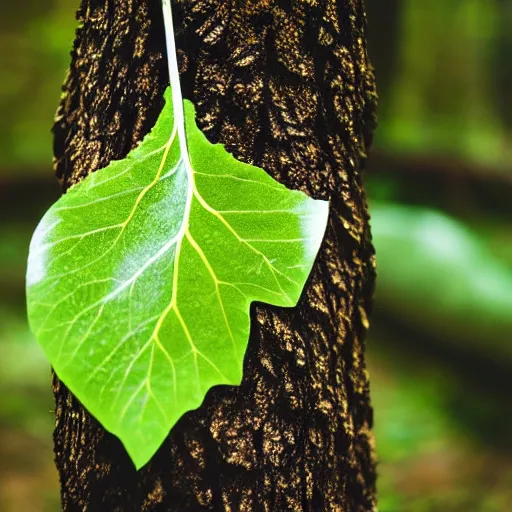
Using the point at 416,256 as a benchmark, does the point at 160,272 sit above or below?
above

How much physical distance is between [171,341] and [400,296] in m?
1.69

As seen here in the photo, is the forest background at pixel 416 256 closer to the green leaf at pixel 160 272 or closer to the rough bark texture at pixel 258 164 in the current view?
the rough bark texture at pixel 258 164

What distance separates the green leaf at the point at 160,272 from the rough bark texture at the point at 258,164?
0.03 metres

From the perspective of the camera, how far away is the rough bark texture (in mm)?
438

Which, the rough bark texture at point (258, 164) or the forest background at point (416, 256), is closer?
the rough bark texture at point (258, 164)

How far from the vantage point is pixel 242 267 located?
1.35ft

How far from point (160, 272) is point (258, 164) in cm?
12

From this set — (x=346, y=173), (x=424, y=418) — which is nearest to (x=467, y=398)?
(x=424, y=418)

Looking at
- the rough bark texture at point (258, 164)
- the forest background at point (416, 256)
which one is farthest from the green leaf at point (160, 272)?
the forest background at point (416, 256)

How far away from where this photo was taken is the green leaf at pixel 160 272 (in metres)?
0.38

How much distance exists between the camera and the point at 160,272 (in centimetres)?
40

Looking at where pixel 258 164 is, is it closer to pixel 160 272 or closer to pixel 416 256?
pixel 160 272

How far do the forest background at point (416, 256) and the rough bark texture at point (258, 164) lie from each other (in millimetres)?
1105

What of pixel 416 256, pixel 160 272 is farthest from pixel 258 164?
pixel 416 256
